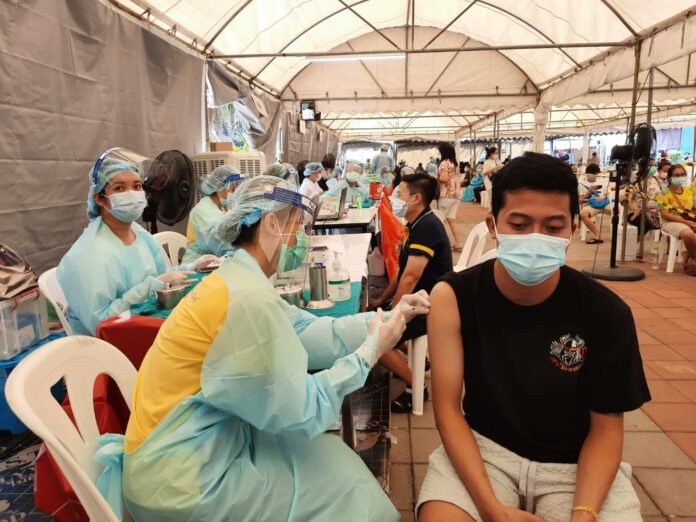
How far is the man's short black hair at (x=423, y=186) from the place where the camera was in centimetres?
304

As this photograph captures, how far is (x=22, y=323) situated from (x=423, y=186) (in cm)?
242

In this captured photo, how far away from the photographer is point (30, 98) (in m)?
3.14

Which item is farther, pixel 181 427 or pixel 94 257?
pixel 94 257

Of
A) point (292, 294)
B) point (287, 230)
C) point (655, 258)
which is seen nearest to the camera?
point (287, 230)

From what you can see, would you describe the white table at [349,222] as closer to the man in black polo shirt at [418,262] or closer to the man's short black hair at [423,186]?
the man's short black hair at [423,186]

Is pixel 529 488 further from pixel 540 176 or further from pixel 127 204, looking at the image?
pixel 127 204

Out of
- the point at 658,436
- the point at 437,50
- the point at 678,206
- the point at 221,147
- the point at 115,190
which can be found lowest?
the point at 658,436

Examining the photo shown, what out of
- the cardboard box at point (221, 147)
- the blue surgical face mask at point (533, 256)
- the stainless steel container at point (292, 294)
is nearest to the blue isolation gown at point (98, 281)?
the stainless steel container at point (292, 294)

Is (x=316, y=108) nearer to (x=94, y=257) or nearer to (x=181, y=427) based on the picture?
(x=94, y=257)

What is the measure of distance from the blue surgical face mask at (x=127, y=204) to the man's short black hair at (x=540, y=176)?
6.77 feet

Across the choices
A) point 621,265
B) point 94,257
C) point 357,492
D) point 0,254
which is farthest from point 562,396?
point 621,265

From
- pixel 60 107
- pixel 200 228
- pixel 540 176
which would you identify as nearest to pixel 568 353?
pixel 540 176

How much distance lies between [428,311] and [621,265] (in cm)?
578

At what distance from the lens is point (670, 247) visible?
5.95 metres
